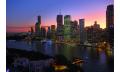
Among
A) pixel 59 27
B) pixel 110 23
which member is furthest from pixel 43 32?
pixel 110 23

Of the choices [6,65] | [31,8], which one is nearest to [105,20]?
[31,8]

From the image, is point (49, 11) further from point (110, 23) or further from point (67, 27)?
point (110, 23)

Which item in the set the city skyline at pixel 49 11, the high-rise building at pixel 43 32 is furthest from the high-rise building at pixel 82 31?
the high-rise building at pixel 43 32

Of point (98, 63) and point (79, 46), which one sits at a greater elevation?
point (79, 46)

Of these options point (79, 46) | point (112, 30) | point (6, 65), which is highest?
point (112, 30)

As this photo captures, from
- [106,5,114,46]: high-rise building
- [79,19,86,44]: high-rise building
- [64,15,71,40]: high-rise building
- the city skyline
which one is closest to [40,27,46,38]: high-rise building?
the city skyline

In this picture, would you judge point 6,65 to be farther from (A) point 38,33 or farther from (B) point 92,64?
(B) point 92,64

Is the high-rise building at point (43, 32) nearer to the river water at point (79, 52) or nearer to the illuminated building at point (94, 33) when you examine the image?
the river water at point (79, 52)
